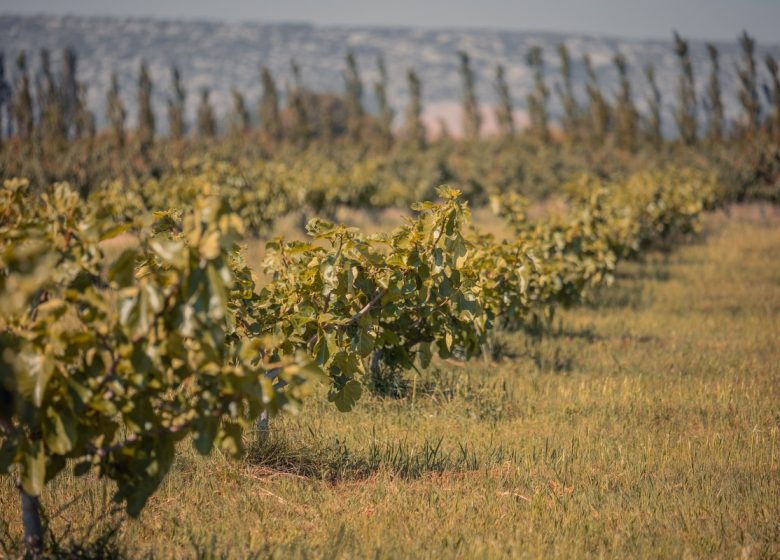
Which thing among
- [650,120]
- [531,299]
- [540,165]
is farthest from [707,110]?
[531,299]

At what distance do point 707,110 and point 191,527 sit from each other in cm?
6923

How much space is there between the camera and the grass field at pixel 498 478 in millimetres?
3133

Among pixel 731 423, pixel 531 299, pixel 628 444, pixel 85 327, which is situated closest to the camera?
pixel 85 327

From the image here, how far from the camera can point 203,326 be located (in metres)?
2.32

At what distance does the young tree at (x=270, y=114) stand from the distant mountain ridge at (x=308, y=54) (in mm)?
87640

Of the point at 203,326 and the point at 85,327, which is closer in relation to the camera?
the point at 203,326

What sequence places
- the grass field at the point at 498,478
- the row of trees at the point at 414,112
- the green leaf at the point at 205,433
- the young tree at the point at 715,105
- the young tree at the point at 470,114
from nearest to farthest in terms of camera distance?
the green leaf at the point at 205,433
the grass field at the point at 498,478
the row of trees at the point at 414,112
the young tree at the point at 715,105
the young tree at the point at 470,114

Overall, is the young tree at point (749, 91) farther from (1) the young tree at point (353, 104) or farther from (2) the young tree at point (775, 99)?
(1) the young tree at point (353, 104)

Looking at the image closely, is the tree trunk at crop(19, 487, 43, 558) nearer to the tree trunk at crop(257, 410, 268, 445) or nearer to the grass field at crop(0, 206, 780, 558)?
the grass field at crop(0, 206, 780, 558)

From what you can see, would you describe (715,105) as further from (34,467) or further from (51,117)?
(34,467)

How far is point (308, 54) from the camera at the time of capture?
6900 inches

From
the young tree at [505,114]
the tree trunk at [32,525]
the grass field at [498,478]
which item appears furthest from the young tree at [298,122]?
the tree trunk at [32,525]

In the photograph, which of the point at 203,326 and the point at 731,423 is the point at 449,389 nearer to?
the point at 731,423

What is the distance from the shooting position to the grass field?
3133 millimetres
